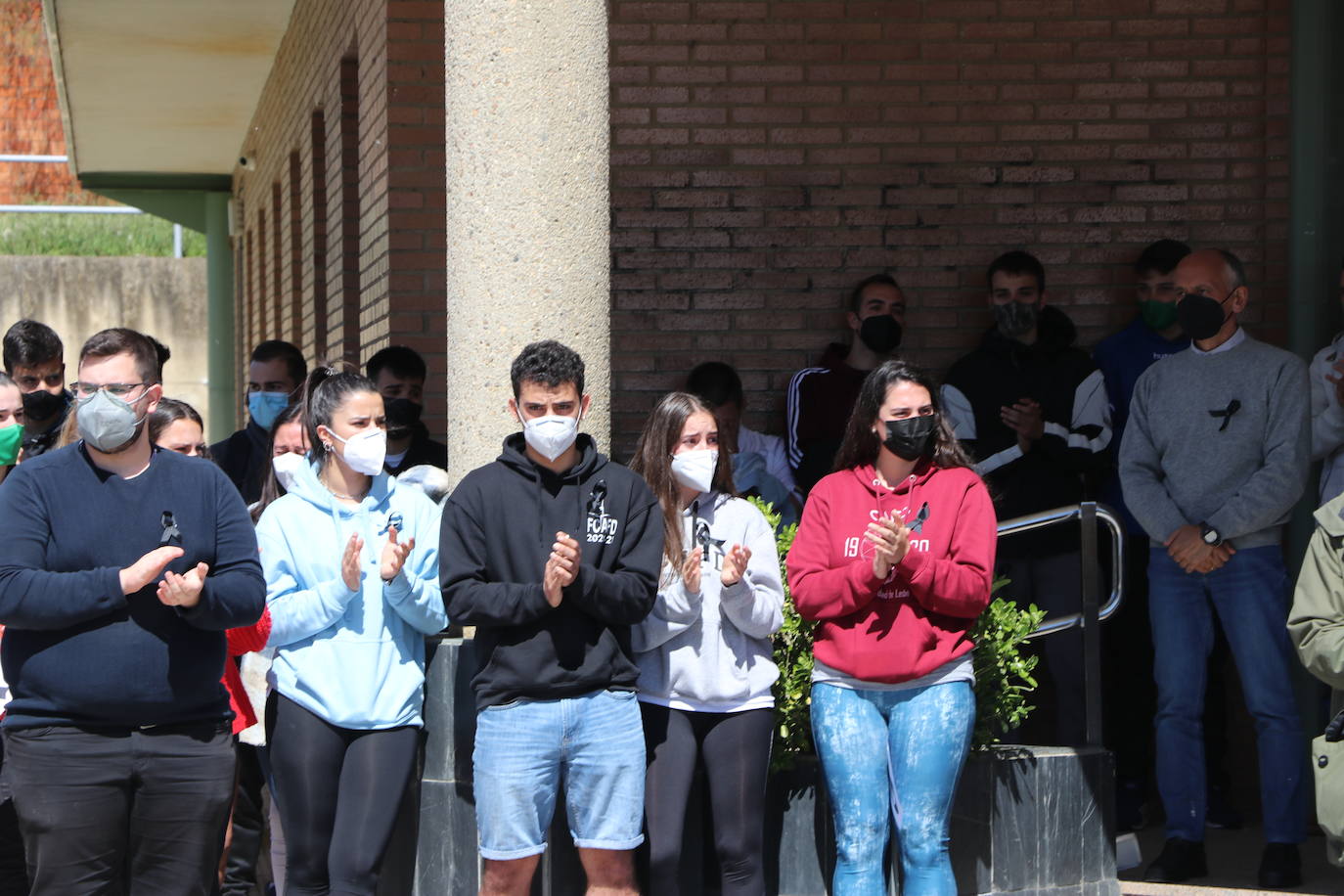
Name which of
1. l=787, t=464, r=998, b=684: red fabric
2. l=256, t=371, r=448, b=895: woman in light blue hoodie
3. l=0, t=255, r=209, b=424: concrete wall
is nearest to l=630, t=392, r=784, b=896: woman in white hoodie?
l=787, t=464, r=998, b=684: red fabric

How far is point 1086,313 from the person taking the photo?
8047 millimetres

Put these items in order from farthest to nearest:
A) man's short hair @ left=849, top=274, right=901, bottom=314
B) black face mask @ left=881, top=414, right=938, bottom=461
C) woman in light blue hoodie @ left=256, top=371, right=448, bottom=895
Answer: man's short hair @ left=849, top=274, right=901, bottom=314 → black face mask @ left=881, top=414, right=938, bottom=461 → woman in light blue hoodie @ left=256, top=371, right=448, bottom=895

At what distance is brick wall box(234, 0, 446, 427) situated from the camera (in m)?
8.05

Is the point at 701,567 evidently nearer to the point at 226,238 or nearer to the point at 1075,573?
the point at 1075,573

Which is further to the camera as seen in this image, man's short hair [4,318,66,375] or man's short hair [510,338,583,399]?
man's short hair [4,318,66,375]

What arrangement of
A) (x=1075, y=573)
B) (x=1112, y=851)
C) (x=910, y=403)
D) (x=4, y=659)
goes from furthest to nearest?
(x=1075, y=573) < (x=1112, y=851) < (x=910, y=403) < (x=4, y=659)

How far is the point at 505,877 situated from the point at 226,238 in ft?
58.3

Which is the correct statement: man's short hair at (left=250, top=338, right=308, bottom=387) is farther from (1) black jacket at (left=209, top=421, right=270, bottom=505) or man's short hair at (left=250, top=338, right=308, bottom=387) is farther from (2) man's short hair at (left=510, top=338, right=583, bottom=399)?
(2) man's short hair at (left=510, top=338, right=583, bottom=399)

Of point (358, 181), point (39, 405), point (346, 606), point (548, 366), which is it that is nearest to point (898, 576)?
point (548, 366)

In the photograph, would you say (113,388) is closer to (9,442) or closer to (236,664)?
(9,442)

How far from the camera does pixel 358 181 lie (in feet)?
31.8

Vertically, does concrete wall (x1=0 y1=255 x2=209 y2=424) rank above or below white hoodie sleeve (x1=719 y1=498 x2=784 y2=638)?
above

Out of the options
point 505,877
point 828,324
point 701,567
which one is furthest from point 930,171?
point 505,877

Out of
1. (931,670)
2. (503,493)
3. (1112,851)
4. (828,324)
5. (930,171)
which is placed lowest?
(1112,851)
